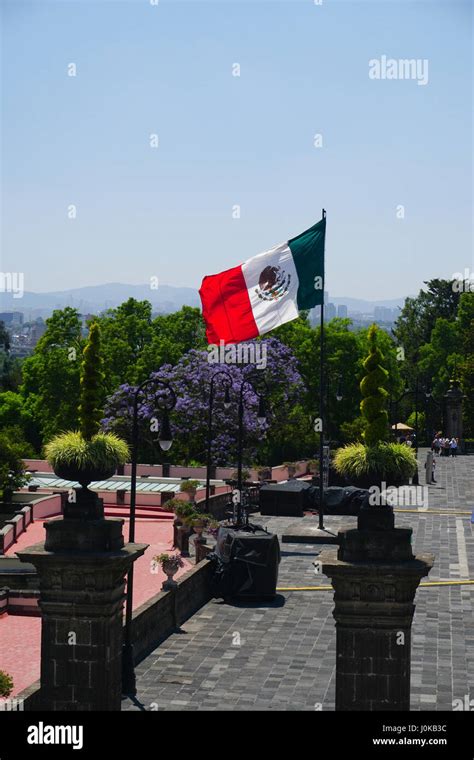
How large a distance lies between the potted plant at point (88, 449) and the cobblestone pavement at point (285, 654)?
687cm

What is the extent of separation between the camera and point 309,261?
121 feet

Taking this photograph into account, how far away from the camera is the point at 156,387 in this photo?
215 ft

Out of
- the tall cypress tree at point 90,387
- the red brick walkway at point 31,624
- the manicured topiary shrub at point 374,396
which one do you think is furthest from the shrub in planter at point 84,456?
the red brick walkway at point 31,624

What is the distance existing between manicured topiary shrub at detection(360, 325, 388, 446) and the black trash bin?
15489 mm

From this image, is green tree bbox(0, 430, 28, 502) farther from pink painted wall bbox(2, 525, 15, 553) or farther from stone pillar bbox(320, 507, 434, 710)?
stone pillar bbox(320, 507, 434, 710)

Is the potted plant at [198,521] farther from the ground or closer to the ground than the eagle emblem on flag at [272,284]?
closer to the ground

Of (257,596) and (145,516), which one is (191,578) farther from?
(145,516)

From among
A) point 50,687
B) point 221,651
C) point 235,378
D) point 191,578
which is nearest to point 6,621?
point 191,578

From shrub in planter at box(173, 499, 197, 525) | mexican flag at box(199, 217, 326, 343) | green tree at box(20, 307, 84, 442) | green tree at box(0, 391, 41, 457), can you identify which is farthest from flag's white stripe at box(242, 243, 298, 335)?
green tree at box(0, 391, 41, 457)

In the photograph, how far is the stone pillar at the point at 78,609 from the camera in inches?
642

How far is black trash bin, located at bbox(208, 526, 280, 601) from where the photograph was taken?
31.1 meters

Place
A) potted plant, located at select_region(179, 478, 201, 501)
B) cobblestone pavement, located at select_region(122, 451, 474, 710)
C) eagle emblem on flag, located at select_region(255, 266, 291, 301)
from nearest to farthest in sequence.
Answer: cobblestone pavement, located at select_region(122, 451, 474, 710), eagle emblem on flag, located at select_region(255, 266, 291, 301), potted plant, located at select_region(179, 478, 201, 501)

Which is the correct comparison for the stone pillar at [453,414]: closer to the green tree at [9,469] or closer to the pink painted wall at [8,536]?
the green tree at [9,469]

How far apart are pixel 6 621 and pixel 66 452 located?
1624cm
